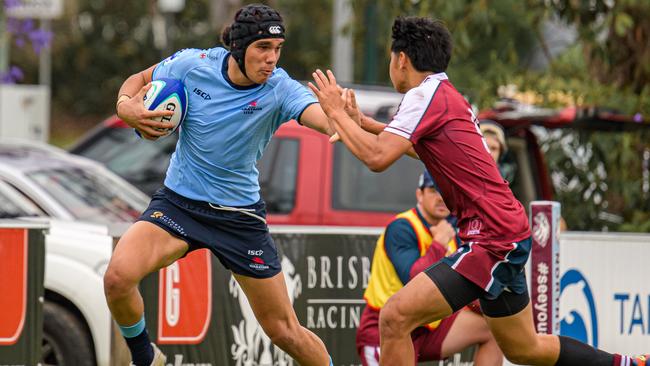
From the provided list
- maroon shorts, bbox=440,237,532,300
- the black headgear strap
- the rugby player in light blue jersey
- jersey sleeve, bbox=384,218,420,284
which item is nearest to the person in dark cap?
jersey sleeve, bbox=384,218,420,284

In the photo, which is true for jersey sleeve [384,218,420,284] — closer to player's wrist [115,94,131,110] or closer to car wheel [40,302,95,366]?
player's wrist [115,94,131,110]

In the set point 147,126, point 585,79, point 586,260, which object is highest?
point 585,79

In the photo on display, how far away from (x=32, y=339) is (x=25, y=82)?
2964cm

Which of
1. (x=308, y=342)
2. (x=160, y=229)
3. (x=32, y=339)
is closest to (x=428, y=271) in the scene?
(x=308, y=342)

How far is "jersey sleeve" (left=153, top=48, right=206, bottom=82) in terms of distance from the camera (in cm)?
699

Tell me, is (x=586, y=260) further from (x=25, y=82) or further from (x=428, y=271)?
Answer: (x=25, y=82)

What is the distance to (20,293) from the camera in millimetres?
7797

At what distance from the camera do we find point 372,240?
858 cm

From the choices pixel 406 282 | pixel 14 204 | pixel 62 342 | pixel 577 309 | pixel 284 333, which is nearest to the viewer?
pixel 284 333

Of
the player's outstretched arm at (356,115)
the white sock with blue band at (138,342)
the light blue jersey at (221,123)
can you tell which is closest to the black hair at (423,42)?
the player's outstretched arm at (356,115)

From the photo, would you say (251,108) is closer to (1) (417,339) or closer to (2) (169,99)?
(2) (169,99)

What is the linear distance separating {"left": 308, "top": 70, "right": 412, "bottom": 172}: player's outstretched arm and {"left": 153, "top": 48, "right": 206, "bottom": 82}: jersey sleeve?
0.97 meters

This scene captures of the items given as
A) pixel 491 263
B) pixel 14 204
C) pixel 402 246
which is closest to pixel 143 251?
pixel 402 246

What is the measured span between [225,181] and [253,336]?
1736 millimetres
